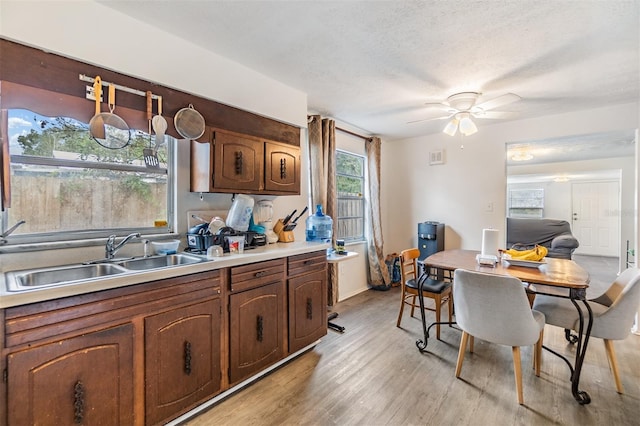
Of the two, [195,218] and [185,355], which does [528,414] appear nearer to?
[185,355]

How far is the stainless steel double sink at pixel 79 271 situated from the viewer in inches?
54.2

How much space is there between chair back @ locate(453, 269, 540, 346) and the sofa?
4.24 metres

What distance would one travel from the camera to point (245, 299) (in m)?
2.02

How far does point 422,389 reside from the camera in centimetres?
204

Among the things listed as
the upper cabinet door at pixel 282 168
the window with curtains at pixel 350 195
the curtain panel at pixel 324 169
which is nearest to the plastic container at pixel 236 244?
the upper cabinet door at pixel 282 168

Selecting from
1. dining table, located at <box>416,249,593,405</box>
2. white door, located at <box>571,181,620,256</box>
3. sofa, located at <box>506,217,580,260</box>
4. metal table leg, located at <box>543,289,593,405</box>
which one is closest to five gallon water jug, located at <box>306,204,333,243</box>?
dining table, located at <box>416,249,593,405</box>

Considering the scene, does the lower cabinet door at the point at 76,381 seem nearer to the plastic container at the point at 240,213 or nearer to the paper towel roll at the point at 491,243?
the plastic container at the point at 240,213

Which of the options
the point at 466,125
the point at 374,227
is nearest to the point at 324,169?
the point at 374,227

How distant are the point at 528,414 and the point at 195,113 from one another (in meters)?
2.88

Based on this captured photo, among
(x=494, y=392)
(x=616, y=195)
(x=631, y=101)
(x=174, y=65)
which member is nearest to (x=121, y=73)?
(x=174, y=65)

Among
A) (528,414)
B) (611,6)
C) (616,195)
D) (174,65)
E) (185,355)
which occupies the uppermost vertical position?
(611,6)

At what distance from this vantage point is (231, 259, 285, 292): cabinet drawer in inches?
77.3

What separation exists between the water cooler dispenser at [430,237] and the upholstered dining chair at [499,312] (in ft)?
7.44

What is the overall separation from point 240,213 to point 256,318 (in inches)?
32.6
